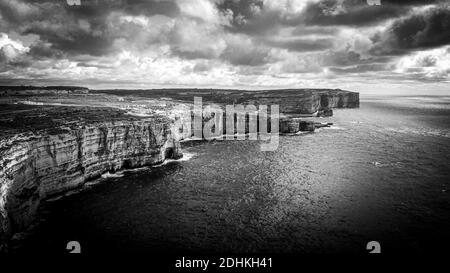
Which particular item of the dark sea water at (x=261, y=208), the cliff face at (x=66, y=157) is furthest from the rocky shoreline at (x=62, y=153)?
the dark sea water at (x=261, y=208)

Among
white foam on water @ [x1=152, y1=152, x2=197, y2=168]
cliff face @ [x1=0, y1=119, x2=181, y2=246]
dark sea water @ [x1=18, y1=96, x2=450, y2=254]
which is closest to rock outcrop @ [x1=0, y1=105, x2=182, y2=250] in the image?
cliff face @ [x1=0, y1=119, x2=181, y2=246]

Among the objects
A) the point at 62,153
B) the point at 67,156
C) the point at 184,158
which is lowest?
the point at 184,158

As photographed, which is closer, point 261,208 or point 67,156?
point 261,208

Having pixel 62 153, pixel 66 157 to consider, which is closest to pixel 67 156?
pixel 66 157

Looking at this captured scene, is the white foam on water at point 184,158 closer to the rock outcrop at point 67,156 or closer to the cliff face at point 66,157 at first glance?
the rock outcrop at point 67,156

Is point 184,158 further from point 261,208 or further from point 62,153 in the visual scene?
point 261,208
